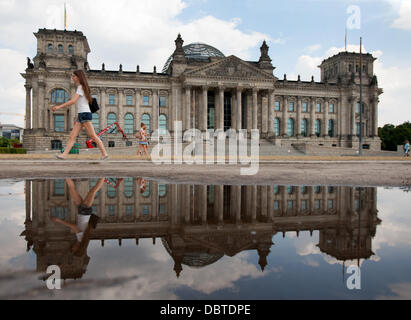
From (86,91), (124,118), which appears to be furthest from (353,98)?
(86,91)

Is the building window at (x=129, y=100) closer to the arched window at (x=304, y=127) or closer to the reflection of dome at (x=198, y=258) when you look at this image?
the arched window at (x=304, y=127)

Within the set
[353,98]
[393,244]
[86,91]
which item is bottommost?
[393,244]

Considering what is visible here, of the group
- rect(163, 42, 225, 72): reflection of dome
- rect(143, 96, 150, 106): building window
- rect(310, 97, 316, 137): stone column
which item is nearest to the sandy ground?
rect(143, 96, 150, 106): building window

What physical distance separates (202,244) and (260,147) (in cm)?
4815

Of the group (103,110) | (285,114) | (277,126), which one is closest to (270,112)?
(285,114)

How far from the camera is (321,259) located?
273 cm

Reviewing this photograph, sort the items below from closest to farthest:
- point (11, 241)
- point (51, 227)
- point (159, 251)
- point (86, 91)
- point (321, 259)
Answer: point (321, 259), point (159, 251), point (11, 241), point (51, 227), point (86, 91)

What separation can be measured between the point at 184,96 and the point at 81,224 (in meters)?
55.3

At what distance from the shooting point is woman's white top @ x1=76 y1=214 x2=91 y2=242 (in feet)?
10.6

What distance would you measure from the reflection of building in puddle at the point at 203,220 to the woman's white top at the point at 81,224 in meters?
0.09

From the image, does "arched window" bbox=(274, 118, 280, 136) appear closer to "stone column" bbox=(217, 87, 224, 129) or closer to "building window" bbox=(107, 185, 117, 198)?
"stone column" bbox=(217, 87, 224, 129)

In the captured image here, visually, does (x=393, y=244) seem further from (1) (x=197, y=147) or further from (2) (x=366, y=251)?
(1) (x=197, y=147)

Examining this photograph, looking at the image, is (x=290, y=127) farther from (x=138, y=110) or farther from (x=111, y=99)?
(x=111, y=99)

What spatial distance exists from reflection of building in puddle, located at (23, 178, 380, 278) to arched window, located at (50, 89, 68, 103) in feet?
180
